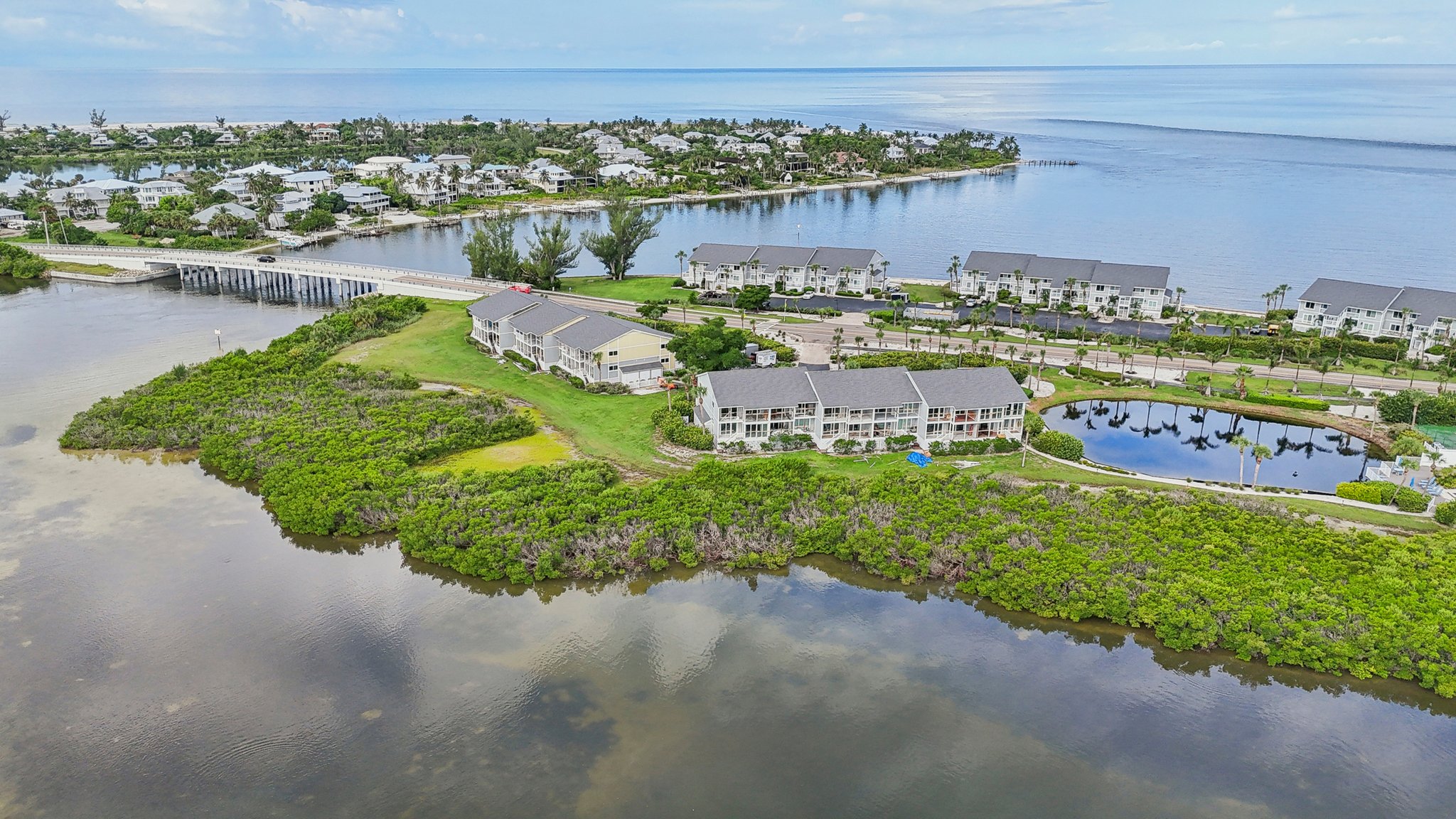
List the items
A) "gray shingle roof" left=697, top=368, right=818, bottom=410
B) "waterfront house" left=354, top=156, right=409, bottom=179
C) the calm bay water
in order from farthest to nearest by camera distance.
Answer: "waterfront house" left=354, top=156, right=409, bottom=179 < "gray shingle roof" left=697, top=368, right=818, bottom=410 < the calm bay water

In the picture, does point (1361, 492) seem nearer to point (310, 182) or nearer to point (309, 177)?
point (310, 182)

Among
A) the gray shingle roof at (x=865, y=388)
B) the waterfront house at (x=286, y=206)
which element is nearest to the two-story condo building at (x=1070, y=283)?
the gray shingle roof at (x=865, y=388)

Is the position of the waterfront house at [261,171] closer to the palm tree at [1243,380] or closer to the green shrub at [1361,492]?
the palm tree at [1243,380]

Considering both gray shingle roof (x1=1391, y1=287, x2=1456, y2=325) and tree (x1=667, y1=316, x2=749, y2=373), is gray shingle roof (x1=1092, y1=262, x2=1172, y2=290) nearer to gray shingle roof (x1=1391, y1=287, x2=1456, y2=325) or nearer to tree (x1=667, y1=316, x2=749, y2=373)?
gray shingle roof (x1=1391, y1=287, x2=1456, y2=325)

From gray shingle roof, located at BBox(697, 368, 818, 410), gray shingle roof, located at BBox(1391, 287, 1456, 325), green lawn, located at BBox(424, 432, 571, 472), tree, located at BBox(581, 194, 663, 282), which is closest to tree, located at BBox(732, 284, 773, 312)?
tree, located at BBox(581, 194, 663, 282)

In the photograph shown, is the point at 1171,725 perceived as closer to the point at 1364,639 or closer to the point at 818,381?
the point at 1364,639

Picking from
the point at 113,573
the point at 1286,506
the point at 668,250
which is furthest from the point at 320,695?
the point at 668,250
